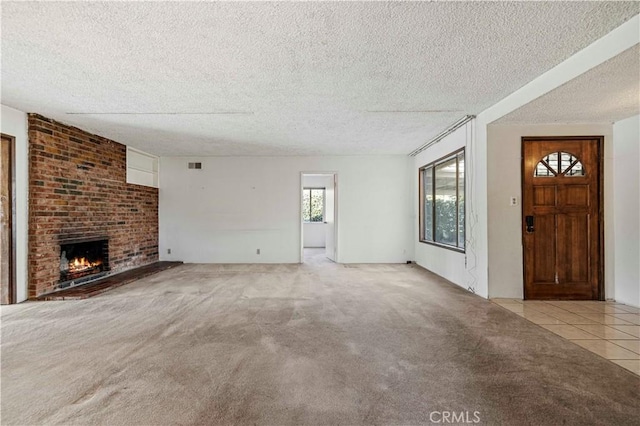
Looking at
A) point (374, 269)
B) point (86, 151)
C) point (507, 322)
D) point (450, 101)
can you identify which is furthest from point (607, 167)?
point (86, 151)

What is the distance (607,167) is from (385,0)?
13.0 feet

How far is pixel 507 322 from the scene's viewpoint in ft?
9.96

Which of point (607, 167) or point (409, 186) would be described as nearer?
point (607, 167)

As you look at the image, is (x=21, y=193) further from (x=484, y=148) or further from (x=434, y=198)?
(x=434, y=198)

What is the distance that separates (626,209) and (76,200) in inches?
303

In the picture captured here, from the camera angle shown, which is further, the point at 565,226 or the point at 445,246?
the point at 445,246

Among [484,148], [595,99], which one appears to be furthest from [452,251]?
[595,99]

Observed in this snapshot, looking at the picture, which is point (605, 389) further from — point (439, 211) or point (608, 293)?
point (439, 211)

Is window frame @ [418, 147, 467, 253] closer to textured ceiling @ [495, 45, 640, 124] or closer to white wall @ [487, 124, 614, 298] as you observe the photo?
white wall @ [487, 124, 614, 298]

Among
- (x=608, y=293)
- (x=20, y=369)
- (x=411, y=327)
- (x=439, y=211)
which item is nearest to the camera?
(x=20, y=369)

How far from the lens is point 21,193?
149 inches

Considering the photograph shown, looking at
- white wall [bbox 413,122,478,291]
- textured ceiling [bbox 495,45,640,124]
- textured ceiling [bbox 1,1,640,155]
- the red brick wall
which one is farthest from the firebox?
textured ceiling [bbox 495,45,640,124]

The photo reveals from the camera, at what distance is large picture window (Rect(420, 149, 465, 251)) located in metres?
4.76

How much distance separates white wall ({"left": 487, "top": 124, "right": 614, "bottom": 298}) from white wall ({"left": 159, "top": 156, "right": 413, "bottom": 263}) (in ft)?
9.60
